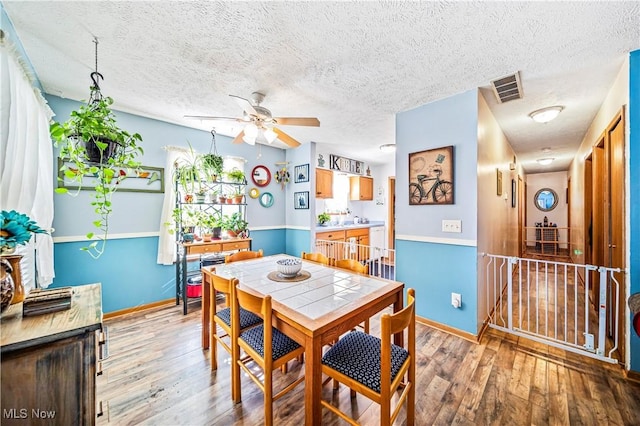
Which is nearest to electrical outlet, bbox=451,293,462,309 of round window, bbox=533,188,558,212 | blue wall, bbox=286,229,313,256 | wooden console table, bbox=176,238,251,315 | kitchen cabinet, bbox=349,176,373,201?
blue wall, bbox=286,229,313,256

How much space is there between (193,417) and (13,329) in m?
1.07

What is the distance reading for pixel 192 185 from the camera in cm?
329

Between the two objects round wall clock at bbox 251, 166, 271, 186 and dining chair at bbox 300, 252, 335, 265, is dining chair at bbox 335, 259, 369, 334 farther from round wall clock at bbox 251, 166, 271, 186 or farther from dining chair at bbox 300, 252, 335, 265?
round wall clock at bbox 251, 166, 271, 186

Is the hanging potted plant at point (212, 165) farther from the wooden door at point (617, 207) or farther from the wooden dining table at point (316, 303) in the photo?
the wooden door at point (617, 207)

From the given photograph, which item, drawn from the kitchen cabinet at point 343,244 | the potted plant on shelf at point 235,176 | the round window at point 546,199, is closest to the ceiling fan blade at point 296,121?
the potted plant on shelf at point 235,176

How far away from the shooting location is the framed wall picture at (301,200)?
4.19 metres

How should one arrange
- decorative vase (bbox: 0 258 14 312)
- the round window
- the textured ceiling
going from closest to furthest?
1. decorative vase (bbox: 0 258 14 312)
2. the textured ceiling
3. the round window

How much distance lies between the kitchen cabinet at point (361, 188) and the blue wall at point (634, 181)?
4.24m

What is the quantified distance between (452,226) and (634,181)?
4.06 ft

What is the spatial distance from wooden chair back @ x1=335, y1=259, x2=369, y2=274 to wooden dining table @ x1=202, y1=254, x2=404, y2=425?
11 centimetres

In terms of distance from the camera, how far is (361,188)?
5820mm

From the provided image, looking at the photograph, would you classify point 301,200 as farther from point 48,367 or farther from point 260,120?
point 48,367

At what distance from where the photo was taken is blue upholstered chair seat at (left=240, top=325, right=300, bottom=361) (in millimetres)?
1439
